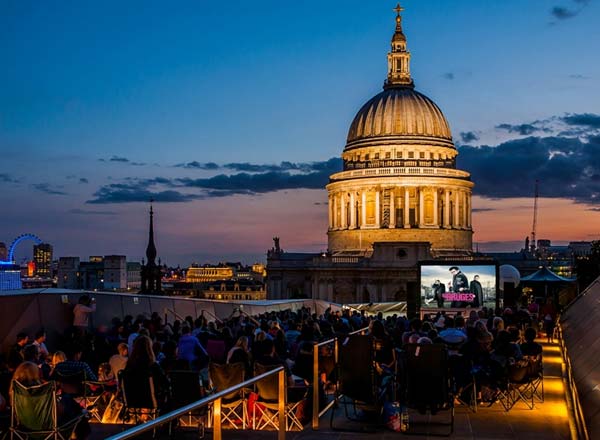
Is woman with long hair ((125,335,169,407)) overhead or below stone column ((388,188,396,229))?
below

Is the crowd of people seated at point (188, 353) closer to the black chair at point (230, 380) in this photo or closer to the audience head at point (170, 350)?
the audience head at point (170, 350)

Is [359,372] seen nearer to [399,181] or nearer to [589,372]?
[589,372]

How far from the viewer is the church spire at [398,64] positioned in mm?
104438

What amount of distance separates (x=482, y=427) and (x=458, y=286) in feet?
67.8

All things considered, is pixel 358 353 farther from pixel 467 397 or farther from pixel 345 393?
pixel 467 397

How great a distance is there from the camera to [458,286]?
32781 millimetres

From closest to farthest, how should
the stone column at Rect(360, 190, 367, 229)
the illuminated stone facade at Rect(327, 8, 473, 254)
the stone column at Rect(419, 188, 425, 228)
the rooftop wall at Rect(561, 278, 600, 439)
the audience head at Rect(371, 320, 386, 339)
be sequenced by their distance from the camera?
the rooftop wall at Rect(561, 278, 600, 439)
the audience head at Rect(371, 320, 386, 339)
the stone column at Rect(419, 188, 425, 228)
the illuminated stone facade at Rect(327, 8, 473, 254)
the stone column at Rect(360, 190, 367, 229)

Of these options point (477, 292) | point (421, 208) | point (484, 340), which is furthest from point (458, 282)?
point (421, 208)

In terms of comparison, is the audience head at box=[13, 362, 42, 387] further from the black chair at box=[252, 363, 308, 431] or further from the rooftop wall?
the rooftop wall

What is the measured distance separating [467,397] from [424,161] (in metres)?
82.9

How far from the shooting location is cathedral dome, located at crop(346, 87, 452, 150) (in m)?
98.6

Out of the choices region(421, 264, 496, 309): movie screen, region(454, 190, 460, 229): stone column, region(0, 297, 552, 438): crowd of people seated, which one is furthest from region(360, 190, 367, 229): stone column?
region(0, 297, 552, 438): crowd of people seated

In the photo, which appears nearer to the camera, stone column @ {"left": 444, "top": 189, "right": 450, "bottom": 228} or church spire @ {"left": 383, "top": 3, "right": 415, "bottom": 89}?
stone column @ {"left": 444, "top": 189, "right": 450, "bottom": 228}

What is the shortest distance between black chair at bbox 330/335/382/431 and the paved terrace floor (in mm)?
369
